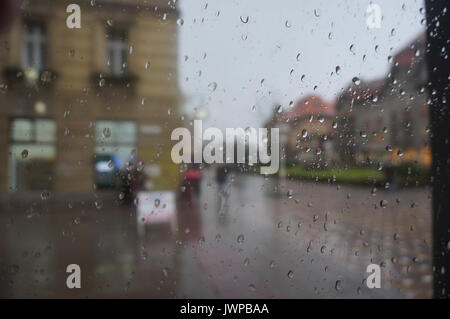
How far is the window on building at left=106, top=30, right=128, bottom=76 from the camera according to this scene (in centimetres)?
136

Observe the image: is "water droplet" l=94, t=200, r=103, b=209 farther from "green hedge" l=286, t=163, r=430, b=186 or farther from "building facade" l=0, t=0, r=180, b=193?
"green hedge" l=286, t=163, r=430, b=186

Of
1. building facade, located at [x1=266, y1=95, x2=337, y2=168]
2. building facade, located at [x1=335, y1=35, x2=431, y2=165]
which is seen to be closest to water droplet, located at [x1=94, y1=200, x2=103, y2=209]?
building facade, located at [x1=266, y1=95, x2=337, y2=168]

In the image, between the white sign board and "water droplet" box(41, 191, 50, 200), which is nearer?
"water droplet" box(41, 191, 50, 200)

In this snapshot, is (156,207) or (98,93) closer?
(98,93)

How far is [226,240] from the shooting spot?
1366 millimetres

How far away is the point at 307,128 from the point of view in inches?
52.1

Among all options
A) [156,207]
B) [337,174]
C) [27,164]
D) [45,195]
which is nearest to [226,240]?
[156,207]

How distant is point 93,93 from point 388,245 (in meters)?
1.93

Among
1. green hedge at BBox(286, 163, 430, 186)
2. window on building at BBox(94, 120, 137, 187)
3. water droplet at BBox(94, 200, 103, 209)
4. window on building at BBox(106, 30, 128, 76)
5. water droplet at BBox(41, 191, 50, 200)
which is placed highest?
window on building at BBox(106, 30, 128, 76)

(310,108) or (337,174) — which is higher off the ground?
(310,108)

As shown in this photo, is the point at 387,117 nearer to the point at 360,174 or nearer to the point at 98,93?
the point at 360,174

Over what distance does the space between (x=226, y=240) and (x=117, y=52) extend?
1.07m

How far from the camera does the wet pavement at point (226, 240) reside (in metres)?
1.31
